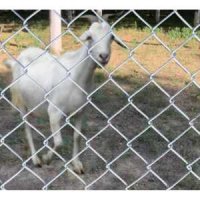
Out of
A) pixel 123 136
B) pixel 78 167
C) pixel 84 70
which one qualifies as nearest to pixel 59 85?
pixel 84 70

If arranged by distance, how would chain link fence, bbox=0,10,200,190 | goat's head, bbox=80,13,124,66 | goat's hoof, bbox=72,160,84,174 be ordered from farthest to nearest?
goat's hoof, bbox=72,160,84,174 → goat's head, bbox=80,13,124,66 → chain link fence, bbox=0,10,200,190

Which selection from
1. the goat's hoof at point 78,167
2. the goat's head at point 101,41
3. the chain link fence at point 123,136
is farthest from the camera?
the goat's hoof at point 78,167

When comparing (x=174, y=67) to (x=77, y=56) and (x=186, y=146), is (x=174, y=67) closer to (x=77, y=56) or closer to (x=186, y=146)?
(x=186, y=146)

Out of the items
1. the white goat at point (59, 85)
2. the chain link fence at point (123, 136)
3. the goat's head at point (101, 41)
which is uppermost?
the goat's head at point (101, 41)

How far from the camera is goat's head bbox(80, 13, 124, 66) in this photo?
349 cm

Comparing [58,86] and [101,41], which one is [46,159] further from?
[101,41]

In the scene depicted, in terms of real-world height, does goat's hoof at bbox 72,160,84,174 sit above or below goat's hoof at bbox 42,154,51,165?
below

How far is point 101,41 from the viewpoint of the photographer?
349cm

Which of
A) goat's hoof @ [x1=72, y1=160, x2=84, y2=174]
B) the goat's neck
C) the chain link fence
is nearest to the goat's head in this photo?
the chain link fence

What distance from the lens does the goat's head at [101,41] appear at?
11.4 ft

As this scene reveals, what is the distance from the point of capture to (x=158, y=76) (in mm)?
7762

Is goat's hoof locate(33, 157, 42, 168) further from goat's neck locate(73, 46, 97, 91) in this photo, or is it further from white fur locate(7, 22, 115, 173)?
goat's neck locate(73, 46, 97, 91)

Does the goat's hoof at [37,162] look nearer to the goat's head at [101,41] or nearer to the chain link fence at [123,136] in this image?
the chain link fence at [123,136]

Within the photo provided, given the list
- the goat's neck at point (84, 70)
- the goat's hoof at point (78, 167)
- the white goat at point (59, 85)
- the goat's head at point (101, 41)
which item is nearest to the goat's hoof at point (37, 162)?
the white goat at point (59, 85)
